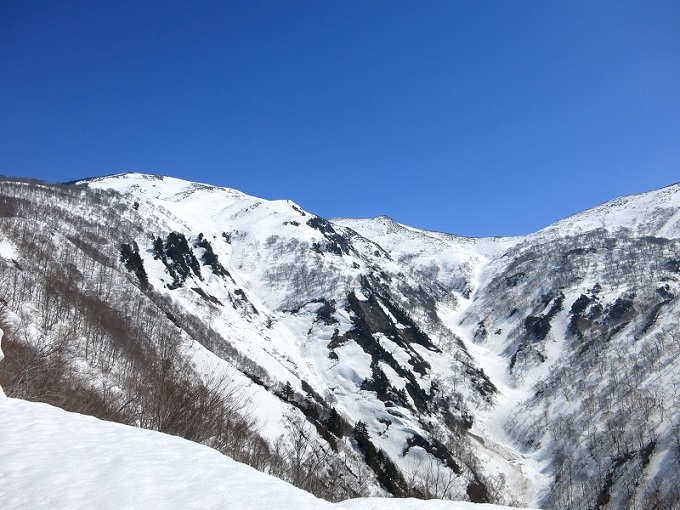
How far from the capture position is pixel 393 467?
79938 millimetres

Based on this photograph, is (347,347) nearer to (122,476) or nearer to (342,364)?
(342,364)

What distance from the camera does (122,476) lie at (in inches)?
283

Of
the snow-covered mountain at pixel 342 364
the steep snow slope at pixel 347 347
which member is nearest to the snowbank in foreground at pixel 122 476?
the snow-covered mountain at pixel 342 364

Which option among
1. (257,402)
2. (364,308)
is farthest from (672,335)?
(257,402)

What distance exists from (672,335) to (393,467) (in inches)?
3655

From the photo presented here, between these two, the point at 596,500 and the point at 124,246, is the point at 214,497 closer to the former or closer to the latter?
the point at 596,500

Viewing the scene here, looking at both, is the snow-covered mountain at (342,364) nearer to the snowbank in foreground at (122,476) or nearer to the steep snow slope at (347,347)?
the steep snow slope at (347,347)

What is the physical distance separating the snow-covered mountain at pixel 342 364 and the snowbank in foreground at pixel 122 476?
28.3 feet

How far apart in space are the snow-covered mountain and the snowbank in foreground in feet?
28.3

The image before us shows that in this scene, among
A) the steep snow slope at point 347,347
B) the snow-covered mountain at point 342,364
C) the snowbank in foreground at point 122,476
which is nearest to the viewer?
the snowbank in foreground at point 122,476

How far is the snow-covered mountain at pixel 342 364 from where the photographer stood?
40.2 m

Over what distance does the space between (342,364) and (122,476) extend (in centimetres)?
11636

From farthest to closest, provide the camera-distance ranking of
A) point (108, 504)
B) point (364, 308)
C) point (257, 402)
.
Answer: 1. point (364, 308)
2. point (257, 402)
3. point (108, 504)

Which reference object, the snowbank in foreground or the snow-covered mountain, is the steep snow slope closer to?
the snow-covered mountain
